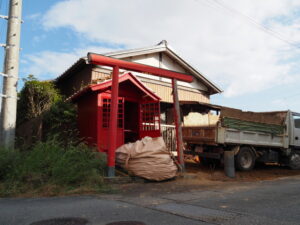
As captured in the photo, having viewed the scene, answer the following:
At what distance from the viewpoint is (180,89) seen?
53.3ft

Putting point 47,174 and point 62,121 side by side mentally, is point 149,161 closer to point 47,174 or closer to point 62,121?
point 47,174

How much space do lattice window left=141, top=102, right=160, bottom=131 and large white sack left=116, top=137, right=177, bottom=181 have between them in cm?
297

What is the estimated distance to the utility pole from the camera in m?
7.96

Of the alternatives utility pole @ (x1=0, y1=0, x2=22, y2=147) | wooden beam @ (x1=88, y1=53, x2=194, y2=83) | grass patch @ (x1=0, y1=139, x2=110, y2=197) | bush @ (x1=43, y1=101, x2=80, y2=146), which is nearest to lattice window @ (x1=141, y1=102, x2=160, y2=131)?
wooden beam @ (x1=88, y1=53, x2=194, y2=83)

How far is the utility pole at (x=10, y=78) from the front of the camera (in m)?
7.96

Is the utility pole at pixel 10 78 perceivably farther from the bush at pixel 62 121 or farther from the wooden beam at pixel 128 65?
the wooden beam at pixel 128 65

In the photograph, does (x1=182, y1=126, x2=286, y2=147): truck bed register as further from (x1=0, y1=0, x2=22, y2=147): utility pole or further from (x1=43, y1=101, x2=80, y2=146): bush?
(x1=0, y1=0, x2=22, y2=147): utility pole

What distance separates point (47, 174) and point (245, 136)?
22.3ft

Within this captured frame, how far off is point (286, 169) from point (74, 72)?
1059 cm

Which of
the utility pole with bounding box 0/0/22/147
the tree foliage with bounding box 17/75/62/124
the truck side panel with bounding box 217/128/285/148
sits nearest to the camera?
the utility pole with bounding box 0/0/22/147

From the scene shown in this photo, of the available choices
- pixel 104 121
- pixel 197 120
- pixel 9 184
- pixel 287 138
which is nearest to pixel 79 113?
pixel 104 121

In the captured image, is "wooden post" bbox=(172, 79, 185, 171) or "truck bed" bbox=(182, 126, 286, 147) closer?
"wooden post" bbox=(172, 79, 185, 171)

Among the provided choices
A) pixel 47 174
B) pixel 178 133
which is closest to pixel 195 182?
pixel 178 133

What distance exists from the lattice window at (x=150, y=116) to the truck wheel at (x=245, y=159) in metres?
3.10
